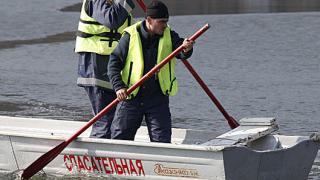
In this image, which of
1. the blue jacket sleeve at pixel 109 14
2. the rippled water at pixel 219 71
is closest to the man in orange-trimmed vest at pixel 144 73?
the blue jacket sleeve at pixel 109 14

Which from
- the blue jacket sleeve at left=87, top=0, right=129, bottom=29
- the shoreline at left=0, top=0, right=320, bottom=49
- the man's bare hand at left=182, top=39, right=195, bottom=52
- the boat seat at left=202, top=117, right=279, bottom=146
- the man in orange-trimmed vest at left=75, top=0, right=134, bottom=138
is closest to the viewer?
the man's bare hand at left=182, top=39, right=195, bottom=52

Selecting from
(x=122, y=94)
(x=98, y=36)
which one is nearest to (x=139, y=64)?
(x=122, y=94)

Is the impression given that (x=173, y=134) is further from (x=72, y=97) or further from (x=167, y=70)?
(x=72, y=97)

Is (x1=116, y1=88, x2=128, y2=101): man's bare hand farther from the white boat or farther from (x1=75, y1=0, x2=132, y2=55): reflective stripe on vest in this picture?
(x1=75, y1=0, x2=132, y2=55): reflective stripe on vest

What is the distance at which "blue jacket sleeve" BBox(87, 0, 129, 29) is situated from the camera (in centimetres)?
935

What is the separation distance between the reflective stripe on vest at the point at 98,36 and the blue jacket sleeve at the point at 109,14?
0.40 feet

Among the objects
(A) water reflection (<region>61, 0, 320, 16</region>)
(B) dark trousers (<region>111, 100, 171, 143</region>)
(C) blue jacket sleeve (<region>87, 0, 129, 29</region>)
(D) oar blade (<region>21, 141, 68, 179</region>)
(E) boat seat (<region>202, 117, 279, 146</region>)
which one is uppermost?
(C) blue jacket sleeve (<region>87, 0, 129, 29</region>)

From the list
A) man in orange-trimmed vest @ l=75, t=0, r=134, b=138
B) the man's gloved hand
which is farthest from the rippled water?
the man's gloved hand

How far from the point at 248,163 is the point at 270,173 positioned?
0.93ft

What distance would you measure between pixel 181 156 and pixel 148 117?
0.70m

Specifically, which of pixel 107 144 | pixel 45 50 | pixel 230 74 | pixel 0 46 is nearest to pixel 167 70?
pixel 107 144

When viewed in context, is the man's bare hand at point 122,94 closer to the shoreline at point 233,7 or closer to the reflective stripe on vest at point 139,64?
the reflective stripe on vest at point 139,64

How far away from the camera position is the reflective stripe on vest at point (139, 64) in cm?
903

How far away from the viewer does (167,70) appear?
916cm
